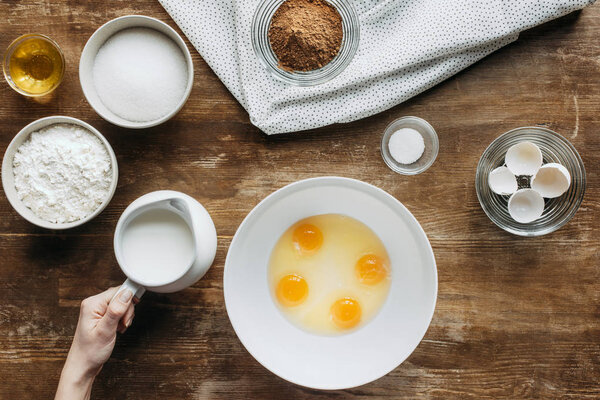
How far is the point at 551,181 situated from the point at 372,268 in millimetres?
522

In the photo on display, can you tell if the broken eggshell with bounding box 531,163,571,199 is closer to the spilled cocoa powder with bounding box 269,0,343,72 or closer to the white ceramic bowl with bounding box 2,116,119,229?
the spilled cocoa powder with bounding box 269,0,343,72

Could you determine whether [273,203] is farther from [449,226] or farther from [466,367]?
[466,367]

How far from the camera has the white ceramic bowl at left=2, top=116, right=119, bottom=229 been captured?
1145 mm

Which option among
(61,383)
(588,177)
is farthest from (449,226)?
(61,383)

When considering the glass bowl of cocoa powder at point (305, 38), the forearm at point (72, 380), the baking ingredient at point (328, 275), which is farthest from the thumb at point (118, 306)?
the glass bowl of cocoa powder at point (305, 38)

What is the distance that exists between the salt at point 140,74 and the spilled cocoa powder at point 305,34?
0.26 metres

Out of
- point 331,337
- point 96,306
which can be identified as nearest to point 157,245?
point 96,306

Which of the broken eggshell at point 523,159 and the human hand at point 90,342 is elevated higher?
the broken eggshell at point 523,159

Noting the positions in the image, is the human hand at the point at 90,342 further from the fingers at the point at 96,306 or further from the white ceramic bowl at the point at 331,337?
the white ceramic bowl at the point at 331,337

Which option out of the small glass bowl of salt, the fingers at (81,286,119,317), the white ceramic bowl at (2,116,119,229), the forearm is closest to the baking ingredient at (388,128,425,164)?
the small glass bowl of salt

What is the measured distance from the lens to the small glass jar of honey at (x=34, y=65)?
123 centimetres

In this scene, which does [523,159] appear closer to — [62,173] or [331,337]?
[331,337]

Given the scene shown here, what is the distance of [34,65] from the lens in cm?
125

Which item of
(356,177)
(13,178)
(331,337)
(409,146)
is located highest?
(409,146)
